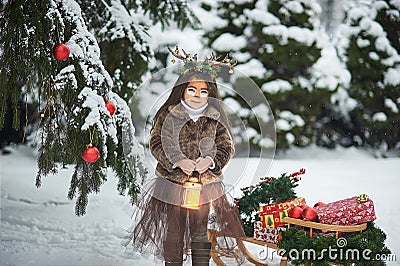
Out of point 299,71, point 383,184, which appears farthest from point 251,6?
point 383,184

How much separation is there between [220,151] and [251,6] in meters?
5.88

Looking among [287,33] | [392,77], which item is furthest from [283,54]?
[392,77]

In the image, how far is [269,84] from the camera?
24.9 ft

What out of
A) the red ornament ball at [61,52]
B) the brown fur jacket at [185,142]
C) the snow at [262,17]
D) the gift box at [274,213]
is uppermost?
the snow at [262,17]

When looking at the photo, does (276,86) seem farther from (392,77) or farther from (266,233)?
(266,233)

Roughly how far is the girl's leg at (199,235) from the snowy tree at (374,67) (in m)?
5.93

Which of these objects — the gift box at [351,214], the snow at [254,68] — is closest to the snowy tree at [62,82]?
the gift box at [351,214]

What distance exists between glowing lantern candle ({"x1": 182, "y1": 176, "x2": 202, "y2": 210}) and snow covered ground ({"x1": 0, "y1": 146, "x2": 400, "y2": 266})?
266 millimetres

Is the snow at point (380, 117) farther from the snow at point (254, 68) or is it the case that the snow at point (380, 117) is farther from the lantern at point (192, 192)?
the lantern at point (192, 192)

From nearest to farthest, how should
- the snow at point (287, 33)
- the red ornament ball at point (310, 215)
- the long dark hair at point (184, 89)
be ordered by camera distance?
the long dark hair at point (184, 89) → the red ornament ball at point (310, 215) → the snow at point (287, 33)

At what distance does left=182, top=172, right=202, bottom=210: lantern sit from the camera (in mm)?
2289

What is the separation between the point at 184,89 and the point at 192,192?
1.61 feet

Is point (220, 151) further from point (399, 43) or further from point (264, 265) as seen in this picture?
point (399, 43)

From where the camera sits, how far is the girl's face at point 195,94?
92.0 inches
